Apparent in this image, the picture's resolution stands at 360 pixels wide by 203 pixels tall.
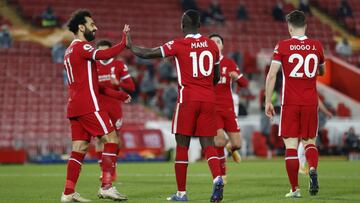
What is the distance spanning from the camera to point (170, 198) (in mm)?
10344

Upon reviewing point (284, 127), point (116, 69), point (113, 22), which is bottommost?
point (284, 127)

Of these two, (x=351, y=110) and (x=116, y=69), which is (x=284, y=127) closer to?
(x=116, y=69)

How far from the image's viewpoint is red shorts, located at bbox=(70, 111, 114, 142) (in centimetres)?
1034

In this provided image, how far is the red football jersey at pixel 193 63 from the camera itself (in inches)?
404

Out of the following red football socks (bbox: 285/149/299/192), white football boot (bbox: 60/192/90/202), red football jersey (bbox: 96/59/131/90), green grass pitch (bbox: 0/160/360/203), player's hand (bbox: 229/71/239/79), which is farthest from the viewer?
red football jersey (bbox: 96/59/131/90)

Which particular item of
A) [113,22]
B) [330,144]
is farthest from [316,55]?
[113,22]

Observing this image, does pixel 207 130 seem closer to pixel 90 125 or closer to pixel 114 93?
pixel 90 125

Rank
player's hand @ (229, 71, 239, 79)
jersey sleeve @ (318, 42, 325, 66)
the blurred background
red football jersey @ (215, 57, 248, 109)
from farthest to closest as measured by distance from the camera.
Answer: the blurred background < red football jersey @ (215, 57, 248, 109) < player's hand @ (229, 71, 239, 79) < jersey sleeve @ (318, 42, 325, 66)

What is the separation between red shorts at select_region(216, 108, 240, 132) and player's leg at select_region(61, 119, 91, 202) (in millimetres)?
3982

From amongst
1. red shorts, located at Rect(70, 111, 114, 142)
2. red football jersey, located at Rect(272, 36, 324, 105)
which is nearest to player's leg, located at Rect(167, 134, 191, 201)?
red shorts, located at Rect(70, 111, 114, 142)

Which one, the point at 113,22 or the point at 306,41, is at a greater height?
the point at 113,22

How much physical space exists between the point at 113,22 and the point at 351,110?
1029 cm

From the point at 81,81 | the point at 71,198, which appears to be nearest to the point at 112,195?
the point at 71,198

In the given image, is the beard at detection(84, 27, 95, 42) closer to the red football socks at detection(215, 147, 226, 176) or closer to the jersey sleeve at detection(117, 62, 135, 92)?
the jersey sleeve at detection(117, 62, 135, 92)
